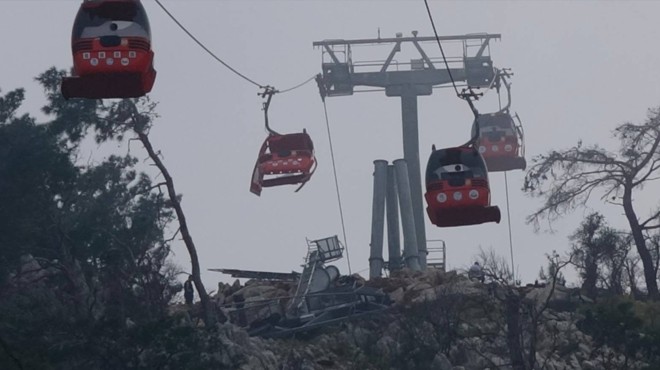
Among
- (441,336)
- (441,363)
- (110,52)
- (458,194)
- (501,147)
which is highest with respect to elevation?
(501,147)

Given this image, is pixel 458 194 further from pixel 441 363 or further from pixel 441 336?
pixel 441 336

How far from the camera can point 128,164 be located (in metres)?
60.1

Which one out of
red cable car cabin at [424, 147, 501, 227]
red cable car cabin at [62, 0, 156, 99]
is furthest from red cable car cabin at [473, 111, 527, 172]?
red cable car cabin at [62, 0, 156, 99]

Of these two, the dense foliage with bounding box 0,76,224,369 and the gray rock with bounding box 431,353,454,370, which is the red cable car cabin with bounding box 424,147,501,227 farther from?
the gray rock with bounding box 431,353,454,370

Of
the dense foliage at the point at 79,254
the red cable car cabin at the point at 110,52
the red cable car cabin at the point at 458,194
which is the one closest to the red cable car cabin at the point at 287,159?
the dense foliage at the point at 79,254

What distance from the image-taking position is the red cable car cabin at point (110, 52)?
2464cm

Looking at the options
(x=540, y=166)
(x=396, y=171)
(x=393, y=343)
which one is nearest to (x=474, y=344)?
(x=393, y=343)

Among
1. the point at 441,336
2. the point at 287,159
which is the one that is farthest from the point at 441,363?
the point at 287,159

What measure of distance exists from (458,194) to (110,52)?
7058 millimetres

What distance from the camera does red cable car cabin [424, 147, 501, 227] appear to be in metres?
29.4

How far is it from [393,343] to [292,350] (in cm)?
255

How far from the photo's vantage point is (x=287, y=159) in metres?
40.6

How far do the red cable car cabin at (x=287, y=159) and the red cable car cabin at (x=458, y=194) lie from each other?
10930 millimetres

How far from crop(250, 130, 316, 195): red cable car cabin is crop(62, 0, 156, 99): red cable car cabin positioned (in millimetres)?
15252
